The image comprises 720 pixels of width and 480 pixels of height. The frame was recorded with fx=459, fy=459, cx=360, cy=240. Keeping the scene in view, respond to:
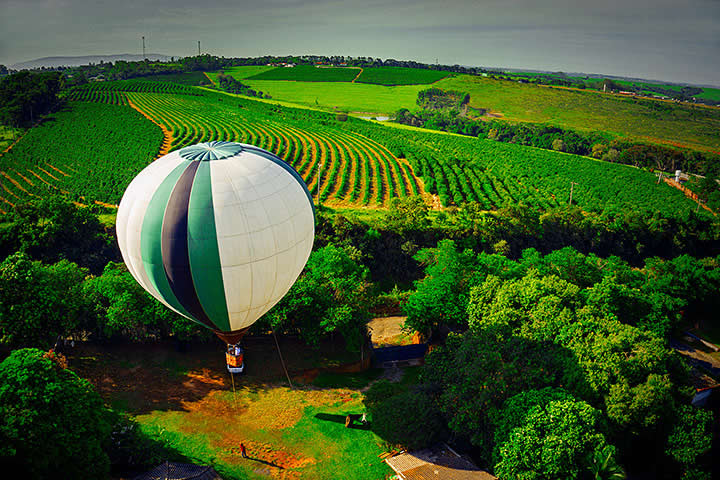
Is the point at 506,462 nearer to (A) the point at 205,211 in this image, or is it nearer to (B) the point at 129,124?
(A) the point at 205,211

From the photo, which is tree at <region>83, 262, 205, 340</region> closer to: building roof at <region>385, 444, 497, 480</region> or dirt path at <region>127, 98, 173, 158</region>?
building roof at <region>385, 444, 497, 480</region>

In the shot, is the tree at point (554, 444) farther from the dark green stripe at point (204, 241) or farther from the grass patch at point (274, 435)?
the dark green stripe at point (204, 241)

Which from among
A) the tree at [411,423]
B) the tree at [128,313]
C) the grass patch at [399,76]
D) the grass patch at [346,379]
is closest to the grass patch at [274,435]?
the grass patch at [346,379]

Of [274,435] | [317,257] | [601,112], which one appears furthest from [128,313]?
[601,112]

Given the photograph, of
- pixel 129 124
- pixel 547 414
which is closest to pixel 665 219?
pixel 547 414

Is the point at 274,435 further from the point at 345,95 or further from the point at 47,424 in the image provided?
the point at 345,95
